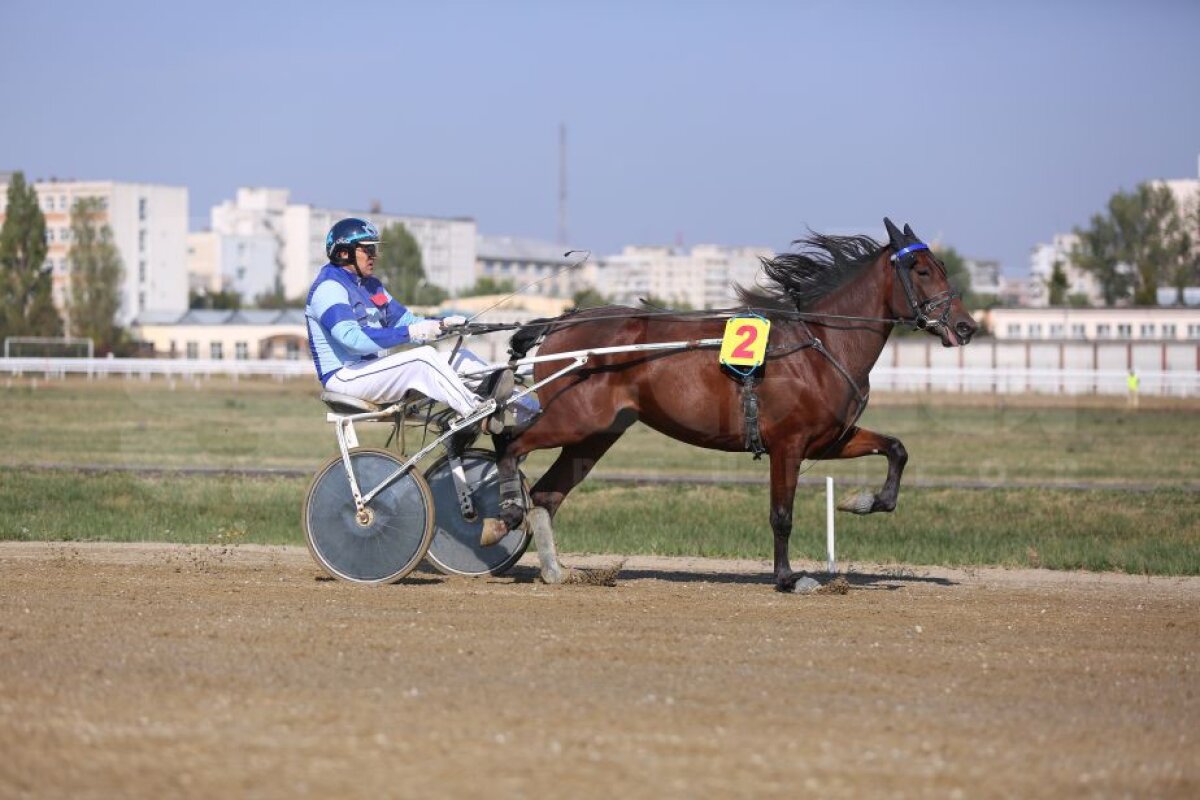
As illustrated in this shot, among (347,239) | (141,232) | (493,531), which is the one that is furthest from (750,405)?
(141,232)

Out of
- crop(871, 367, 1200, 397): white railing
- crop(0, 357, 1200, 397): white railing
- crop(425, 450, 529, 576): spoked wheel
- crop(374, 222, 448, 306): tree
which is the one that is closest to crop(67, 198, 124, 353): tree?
crop(374, 222, 448, 306): tree

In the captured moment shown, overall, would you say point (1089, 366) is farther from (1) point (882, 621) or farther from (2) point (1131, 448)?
(1) point (882, 621)

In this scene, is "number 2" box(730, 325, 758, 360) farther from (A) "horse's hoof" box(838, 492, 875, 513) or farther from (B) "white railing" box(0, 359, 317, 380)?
(B) "white railing" box(0, 359, 317, 380)

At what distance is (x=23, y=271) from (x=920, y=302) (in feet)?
249

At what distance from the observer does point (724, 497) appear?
822 inches

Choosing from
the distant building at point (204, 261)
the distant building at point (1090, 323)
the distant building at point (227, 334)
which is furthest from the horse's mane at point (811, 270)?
the distant building at point (204, 261)

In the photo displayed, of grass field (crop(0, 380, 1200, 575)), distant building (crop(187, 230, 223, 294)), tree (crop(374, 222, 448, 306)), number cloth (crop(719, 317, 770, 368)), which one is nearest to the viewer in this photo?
number cloth (crop(719, 317, 770, 368))

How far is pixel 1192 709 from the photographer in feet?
23.8

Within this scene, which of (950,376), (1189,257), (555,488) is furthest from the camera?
(1189,257)

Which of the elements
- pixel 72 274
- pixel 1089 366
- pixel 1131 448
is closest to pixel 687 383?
pixel 1131 448

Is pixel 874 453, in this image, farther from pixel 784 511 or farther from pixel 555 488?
pixel 555 488

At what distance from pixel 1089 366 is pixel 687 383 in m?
51.3

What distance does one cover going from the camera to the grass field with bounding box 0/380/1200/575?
623 inches

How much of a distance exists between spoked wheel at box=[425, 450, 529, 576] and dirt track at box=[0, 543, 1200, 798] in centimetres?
57
